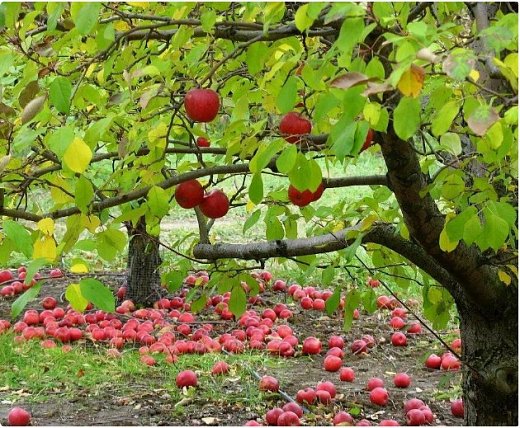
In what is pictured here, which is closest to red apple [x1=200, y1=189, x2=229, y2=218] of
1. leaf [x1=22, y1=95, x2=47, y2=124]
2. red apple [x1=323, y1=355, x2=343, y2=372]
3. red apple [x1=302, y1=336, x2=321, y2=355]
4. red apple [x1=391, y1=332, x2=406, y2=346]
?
leaf [x1=22, y1=95, x2=47, y2=124]

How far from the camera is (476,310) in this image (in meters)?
2.64

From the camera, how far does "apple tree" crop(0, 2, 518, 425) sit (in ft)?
4.74

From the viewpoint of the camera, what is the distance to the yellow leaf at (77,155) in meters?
1.68

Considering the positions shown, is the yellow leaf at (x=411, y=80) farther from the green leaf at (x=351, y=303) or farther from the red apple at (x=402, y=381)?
the red apple at (x=402, y=381)

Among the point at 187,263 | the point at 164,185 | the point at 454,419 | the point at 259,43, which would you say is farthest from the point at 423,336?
the point at 259,43

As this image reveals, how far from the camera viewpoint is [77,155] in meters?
1.69

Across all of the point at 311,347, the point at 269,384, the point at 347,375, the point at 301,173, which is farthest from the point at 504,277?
the point at 311,347

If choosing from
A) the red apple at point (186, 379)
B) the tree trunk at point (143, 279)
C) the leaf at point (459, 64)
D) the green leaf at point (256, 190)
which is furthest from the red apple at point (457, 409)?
the tree trunk at point (143, 279)

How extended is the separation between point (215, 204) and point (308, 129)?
71 centimetres

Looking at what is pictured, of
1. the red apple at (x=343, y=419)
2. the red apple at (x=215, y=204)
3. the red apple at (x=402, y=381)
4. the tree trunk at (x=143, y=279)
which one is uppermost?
the tree trunk at (x=143, y=279)

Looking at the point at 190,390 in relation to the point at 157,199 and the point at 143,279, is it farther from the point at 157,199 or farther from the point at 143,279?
the point at 143,279

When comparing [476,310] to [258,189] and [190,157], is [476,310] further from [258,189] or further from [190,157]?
[190,157]

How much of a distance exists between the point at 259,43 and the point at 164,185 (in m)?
0.61

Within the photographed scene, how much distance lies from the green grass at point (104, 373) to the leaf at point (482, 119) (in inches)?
104
